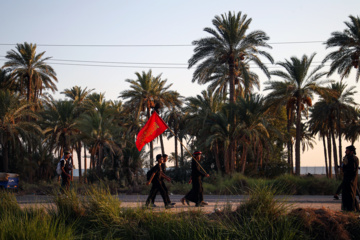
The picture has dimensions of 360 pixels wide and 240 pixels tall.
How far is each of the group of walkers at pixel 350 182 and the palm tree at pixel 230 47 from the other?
71.5 ft

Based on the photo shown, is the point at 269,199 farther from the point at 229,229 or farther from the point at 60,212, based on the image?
the point at 60,212

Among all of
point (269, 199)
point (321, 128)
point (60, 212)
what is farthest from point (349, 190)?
point (321, 128)

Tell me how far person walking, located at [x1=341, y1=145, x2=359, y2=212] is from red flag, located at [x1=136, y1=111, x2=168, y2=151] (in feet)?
18.0

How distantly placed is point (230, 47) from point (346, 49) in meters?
8.52

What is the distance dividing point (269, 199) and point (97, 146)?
24567 mm

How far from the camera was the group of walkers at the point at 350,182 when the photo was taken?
1237 centimetres

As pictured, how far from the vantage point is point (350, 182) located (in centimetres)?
1263

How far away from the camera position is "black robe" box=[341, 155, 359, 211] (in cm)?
1236

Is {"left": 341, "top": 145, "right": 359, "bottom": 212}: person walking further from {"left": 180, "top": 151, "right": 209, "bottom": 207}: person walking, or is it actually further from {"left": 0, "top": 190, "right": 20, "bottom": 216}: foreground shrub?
{"left": 0, "top": 190, "right": 20, "bottom": 216}: foreground shrub

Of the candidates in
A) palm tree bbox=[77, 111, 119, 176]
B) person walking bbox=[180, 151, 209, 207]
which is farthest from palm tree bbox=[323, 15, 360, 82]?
person walking bbox=[180, 151, 209, 207]

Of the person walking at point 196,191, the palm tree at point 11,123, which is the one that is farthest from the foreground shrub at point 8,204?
the palm tree at point 11,123

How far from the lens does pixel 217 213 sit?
10.0 m

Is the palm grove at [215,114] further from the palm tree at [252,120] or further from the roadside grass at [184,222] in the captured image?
the roadside grass at [184,222]

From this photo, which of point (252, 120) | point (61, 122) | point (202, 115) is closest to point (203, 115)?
point (202, 115)
